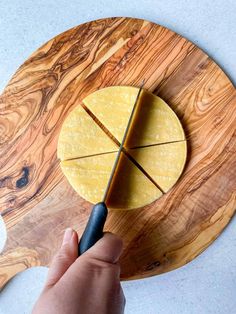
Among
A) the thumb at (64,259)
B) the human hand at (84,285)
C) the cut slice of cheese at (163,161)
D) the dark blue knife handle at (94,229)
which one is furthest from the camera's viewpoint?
the cut slice of cheese at (163,161)

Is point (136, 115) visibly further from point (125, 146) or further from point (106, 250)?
point (106, 250)

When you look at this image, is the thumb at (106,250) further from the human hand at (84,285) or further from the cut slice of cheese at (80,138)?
the cut slice of cheese at (80,138)

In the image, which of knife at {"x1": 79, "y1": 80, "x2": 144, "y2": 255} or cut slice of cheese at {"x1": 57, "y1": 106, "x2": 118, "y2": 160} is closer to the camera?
knife at {"x1": 79, "y1": 80, "x2": 144, "y2": 255}

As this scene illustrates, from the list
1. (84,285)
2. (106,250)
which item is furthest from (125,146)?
(84,285)

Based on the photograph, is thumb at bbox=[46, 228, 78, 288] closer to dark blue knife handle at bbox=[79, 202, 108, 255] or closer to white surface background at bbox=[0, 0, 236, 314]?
dark blue knife handle at bbox=[79, 202, 108, 255]

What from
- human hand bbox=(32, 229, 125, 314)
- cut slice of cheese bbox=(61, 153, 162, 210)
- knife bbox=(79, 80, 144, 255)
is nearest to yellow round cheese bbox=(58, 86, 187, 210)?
cut slice of cheese bbox=(61, 153, 162, 210)

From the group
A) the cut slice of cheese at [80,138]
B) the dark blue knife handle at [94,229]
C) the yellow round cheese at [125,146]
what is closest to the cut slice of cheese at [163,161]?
the yellow round cheese at [125,146]

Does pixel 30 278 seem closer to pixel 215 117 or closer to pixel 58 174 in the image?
pixel 58 174
